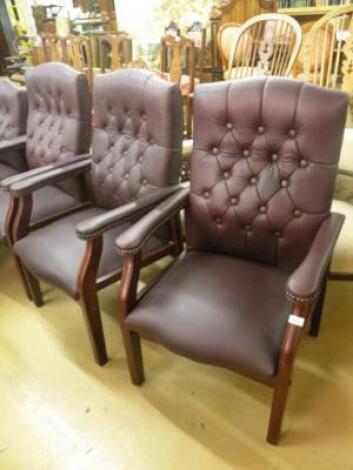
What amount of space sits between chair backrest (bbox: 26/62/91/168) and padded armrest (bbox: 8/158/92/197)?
0.14 metres

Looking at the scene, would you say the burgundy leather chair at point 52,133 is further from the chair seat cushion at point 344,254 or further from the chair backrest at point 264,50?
the chair seat cushion at point 344,254

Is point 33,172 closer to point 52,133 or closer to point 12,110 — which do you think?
point 52,133

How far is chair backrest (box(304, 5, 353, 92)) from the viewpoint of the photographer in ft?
5.91

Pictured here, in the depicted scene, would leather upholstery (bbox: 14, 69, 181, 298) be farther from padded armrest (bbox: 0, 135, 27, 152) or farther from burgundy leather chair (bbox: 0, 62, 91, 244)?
padded armrest (bbox: 0, 135, 27, 152)

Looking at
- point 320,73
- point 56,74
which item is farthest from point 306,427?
point 56,74

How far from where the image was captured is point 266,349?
963 millimetres

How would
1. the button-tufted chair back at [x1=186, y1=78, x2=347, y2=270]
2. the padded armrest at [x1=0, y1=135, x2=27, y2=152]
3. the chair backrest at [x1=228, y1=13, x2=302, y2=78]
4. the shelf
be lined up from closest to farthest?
1. the button-tufted chair back at [x1=186, y1=78, x2=347, y2=270]
2. the padded armrest at [x1=0, y1=135, x2=27, y2=152]
3. the chair backrest at [x1=228, y1=13, x2=302, y2=78]
4. the shelf

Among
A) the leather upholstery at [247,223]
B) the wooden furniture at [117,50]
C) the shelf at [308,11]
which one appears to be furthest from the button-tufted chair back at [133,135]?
the shelf at [308,11]

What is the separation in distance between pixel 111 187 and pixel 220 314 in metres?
0.86

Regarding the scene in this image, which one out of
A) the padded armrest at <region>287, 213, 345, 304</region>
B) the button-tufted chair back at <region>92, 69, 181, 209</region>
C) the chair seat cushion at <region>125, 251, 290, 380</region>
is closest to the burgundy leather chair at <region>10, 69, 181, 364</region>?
the button-tufted chair back at <region>92, 69, 181, 209</region>

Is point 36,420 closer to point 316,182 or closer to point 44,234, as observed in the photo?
point 44,234

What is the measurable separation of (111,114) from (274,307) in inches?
42.9

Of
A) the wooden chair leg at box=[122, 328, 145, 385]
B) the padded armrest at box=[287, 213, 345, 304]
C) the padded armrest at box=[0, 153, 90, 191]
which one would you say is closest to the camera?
the padded armrest at box=[287, 213, 345, 304]

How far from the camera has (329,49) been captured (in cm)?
196
